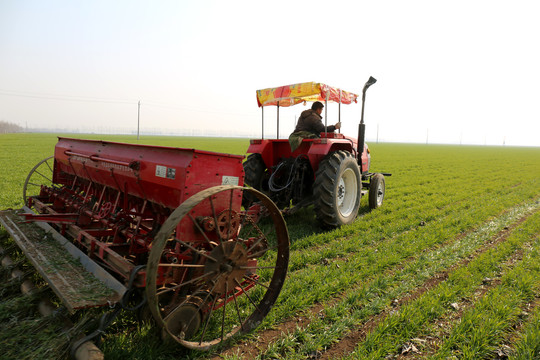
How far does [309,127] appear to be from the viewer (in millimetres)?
6207

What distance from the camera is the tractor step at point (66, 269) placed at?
248cm

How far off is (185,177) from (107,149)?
1.74 metres

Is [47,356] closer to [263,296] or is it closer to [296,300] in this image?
[263,296]

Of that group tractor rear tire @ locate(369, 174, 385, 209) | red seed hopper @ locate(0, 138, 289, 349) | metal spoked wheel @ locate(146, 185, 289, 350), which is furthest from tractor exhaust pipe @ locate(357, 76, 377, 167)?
metal spoked wheel @ locate(146, 185, 289, 350)

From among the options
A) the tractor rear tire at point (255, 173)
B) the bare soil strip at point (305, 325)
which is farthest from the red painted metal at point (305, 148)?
the bare soil strip at point (305, 325)

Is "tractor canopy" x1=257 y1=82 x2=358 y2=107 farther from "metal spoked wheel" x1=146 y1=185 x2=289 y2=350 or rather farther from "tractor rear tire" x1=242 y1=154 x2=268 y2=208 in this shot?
"metal spoked wheel" x1=146 y1=185 x2=289 y2=350

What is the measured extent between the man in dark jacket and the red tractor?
0.14 meters

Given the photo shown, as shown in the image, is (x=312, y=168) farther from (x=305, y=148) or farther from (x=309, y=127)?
(x=309, y=127)

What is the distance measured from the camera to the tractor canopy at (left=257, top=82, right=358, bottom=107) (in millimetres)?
5758

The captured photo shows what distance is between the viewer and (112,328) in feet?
9.59

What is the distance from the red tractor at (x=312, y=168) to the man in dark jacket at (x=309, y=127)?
0.14 meters

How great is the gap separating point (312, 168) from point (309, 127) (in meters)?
0.78

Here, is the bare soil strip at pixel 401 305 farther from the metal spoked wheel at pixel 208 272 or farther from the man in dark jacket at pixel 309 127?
the man in dark jacket at pixel 309 127

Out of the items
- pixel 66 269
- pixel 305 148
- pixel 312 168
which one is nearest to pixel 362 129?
pixel 305 148
